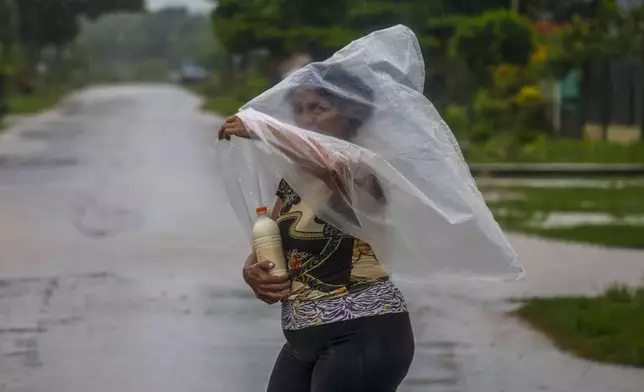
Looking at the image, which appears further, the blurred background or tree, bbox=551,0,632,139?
tree, bbox=551,0,632,139

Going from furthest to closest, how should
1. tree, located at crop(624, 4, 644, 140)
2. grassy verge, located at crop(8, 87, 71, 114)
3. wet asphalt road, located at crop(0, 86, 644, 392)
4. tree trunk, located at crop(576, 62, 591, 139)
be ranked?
1. grassy verge, located at crop(8, 87, 71, 114)
2. tree trunk, located at crop(576, 62, 591, 139)
3. tree, located at crop(624, 4, 644, 140)
4. wet asphalt road, located at crop(0, 86, 644, 392)

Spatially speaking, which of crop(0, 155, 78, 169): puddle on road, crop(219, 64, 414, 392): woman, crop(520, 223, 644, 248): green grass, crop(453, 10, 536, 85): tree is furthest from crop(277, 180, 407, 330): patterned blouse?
crop(453, 10, 536, 85): tree

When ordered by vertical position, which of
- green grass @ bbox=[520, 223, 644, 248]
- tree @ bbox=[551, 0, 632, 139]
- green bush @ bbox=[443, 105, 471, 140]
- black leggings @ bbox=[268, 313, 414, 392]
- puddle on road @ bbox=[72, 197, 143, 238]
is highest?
black leggings @ bbox=[268, 313, 414, 392]

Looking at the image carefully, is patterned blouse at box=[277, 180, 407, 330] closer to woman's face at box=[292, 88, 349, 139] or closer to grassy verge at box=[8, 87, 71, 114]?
woman's face at box=[292, 88, 349, 139]

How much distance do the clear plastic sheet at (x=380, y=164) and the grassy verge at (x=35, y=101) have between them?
40.9 meters

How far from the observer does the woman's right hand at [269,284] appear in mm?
3654

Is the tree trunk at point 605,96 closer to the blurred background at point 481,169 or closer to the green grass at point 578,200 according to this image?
the blurred background at point 481,169

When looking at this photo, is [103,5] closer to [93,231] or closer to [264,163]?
[93,231]

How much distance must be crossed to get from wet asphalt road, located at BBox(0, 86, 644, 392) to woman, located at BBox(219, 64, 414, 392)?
292cm

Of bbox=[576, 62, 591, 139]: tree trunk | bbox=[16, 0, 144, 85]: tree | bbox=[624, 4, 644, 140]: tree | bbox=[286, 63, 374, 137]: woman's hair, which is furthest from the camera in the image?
bbox=[16, 0, 144, 85]: tree

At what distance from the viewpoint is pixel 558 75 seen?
2402cm

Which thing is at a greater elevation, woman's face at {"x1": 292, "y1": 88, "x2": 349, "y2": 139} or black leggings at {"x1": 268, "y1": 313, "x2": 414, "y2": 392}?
woman's face at {"x1": 292, "y1": 88, "x2": 349, "y2": 139}

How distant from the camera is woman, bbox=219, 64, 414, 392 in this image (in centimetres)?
362

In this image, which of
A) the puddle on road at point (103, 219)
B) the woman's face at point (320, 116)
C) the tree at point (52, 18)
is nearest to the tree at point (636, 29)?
the puddle on road at point (103, 219)
